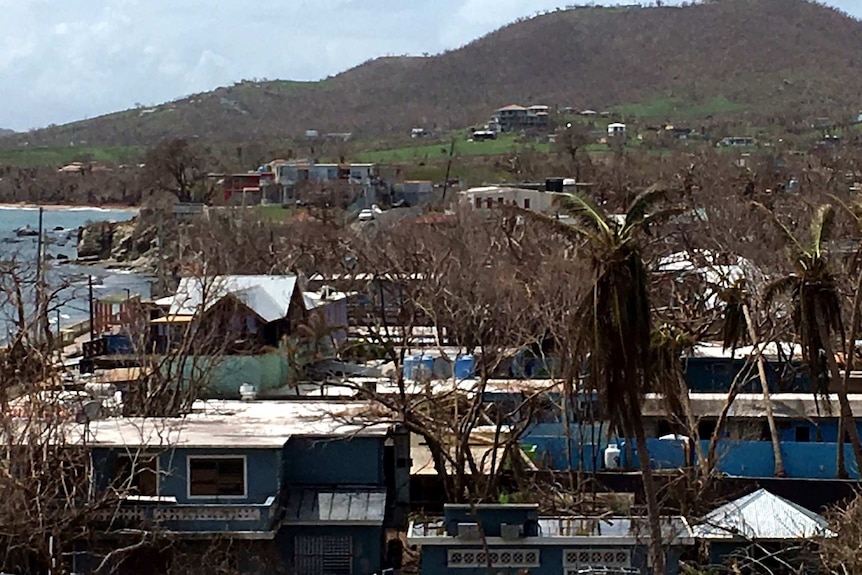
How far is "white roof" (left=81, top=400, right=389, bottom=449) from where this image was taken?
16.9 meters

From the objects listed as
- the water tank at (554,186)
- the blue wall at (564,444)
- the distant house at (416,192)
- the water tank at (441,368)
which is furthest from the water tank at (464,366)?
the distant house at (416,192)

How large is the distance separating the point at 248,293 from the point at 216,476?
36.5ft

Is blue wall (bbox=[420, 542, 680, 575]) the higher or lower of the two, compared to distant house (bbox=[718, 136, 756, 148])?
lower

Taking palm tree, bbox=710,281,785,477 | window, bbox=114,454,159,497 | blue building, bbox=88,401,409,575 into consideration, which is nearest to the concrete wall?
blue building, bbox=88,401,409,575

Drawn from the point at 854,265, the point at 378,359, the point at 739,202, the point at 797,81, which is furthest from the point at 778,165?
the point at 797,81

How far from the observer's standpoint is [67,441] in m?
17.2

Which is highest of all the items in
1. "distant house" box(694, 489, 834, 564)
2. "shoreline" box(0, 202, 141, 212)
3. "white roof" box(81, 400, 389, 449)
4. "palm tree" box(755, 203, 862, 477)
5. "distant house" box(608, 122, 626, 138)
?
"distant house" box(608, 122, 626, 138)

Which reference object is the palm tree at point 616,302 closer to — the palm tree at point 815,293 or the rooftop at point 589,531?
the rooftop at point 589,531

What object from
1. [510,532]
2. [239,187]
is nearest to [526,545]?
[510,532]

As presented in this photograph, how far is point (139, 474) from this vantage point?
1705 cm

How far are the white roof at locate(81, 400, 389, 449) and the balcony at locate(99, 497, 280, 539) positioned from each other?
80 centimetres

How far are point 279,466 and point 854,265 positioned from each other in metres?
8.96

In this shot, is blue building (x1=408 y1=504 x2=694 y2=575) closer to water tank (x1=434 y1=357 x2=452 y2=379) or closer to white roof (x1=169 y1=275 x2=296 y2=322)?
water tank (x1=434 y1=357 x2=452 y2=379)

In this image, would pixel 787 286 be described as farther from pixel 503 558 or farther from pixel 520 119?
pixel 520 119
